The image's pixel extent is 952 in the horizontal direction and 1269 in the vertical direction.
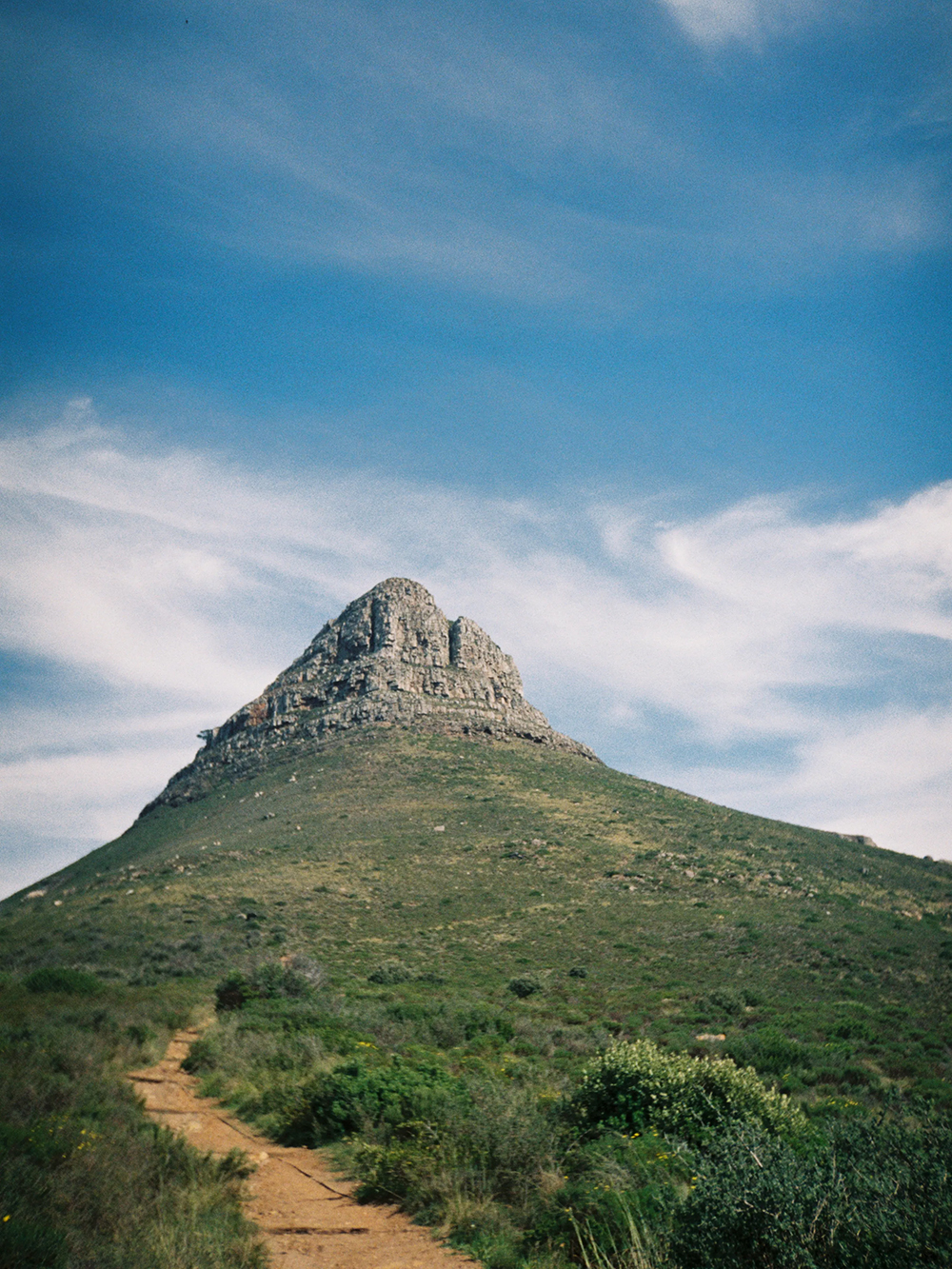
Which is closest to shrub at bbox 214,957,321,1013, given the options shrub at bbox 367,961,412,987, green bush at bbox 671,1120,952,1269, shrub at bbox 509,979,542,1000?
shrub at bbox 367,961,412,987

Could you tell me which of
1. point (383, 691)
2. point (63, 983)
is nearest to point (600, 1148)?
point (63, 983)

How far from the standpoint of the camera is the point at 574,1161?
7781mm

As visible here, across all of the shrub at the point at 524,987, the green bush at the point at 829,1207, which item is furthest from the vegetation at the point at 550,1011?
the shrub at the point at 524,987

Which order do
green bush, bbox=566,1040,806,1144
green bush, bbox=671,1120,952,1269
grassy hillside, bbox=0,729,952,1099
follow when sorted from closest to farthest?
green bush, bbox=671,1120,952,1269
green bush, bbox=566,1040,806,1144
grassy hillside, bbox=0,729,952,1099

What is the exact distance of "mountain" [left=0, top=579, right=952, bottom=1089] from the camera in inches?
785

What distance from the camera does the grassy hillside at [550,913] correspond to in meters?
18.7

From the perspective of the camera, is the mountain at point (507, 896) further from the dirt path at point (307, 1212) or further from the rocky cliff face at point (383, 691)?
the dirt path at point (307, 1212)

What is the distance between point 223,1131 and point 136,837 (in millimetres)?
66535

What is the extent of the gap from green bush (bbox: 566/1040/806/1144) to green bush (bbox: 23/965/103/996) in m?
11.9

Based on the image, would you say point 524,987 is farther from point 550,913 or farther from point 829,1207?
point 829,1207

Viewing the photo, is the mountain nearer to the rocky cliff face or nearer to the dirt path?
the rocky cliff face

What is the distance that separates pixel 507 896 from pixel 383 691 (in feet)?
147

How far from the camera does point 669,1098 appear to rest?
8.69 metres

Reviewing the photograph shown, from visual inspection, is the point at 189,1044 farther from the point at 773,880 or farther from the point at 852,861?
the point at 852,861
